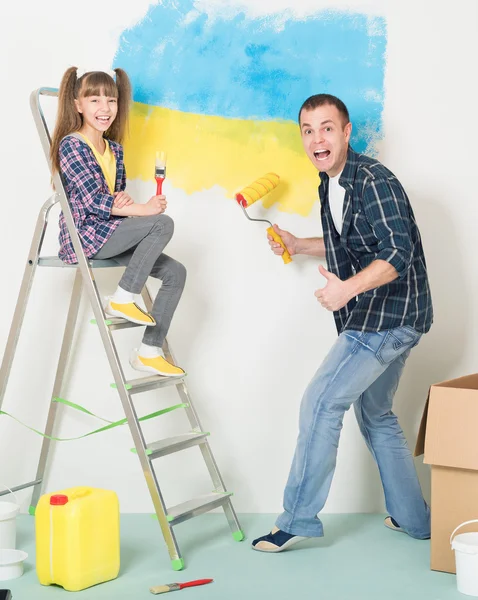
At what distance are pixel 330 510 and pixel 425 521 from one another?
0.43m

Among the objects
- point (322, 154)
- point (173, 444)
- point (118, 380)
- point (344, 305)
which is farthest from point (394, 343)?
point (118, 380)

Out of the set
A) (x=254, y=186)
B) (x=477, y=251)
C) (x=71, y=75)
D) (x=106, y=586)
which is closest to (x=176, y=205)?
(x=254, y=186)

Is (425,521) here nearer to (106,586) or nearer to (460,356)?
(460,356)

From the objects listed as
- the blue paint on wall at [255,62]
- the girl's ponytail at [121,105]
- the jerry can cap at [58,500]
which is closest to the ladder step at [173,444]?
the jerry can cap at [58,500]

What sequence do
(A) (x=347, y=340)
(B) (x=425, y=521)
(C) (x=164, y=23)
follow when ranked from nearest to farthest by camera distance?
(A) (x=347, y=340), (B) (x=425, y=521), (C) (x=164, y=23)

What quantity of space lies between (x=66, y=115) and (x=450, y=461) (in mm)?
1649

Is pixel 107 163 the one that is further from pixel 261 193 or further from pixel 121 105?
pixel 261 193

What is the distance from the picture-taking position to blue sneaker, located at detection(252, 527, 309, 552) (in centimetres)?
267

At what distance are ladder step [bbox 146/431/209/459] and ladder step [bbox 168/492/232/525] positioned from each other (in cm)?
18

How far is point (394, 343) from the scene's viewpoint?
262cm

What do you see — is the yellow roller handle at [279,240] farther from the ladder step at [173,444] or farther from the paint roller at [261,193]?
the ladder step at [173,444]

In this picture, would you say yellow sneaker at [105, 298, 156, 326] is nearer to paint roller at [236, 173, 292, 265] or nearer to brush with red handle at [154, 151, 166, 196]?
brush with red handle at [154, 151, 166, 196]

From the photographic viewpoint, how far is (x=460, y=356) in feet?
10.3

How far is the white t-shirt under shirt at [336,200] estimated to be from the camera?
2715 mm
